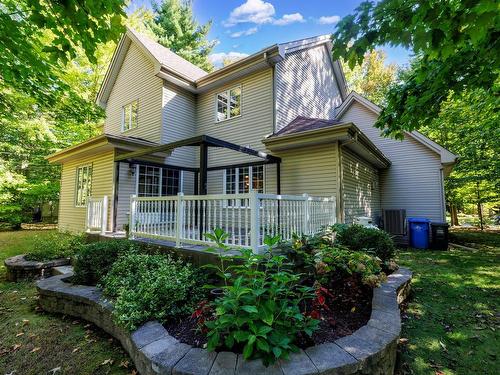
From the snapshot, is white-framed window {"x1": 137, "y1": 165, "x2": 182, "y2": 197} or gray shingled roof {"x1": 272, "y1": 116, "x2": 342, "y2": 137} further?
white-framed window {"x1": 137, "y1": 165, "x2": 182, "y2": 197}

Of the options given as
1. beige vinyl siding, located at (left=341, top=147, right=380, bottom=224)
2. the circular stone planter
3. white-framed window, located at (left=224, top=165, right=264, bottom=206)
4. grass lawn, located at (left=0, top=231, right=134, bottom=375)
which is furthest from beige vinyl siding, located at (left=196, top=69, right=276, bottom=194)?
grass lawn, located at (left=0, top=231, right=134, bottom=375)

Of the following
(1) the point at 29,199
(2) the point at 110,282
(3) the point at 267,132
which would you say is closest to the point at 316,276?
(2) the point at 110,282

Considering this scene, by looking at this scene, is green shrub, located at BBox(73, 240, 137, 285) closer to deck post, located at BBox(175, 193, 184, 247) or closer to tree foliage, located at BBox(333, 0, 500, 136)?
deck post, located at BBox(175, 193, 184, 247)

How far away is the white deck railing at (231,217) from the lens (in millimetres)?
4453

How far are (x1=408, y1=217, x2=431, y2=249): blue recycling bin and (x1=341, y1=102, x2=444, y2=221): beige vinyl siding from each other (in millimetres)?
1758

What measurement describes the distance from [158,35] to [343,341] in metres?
27.5

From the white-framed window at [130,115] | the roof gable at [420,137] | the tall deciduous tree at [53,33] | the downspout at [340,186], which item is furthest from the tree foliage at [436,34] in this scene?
the white-framed window at [130,115]

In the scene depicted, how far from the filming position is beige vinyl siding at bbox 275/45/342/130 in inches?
377

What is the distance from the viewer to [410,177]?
11992mm

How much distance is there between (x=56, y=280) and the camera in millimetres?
5191

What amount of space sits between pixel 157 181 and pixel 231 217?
17.8 feet

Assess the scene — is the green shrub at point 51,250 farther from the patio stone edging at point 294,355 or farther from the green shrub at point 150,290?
the patio stone edging at point 294,355

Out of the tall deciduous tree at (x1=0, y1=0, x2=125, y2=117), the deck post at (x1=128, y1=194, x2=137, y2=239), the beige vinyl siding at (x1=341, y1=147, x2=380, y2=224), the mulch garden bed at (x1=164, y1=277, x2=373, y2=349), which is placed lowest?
the mulch garden bed at (x1=164, y1=277, x2=373, y2=349)

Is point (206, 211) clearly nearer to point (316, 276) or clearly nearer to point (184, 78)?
point (316, 276)
